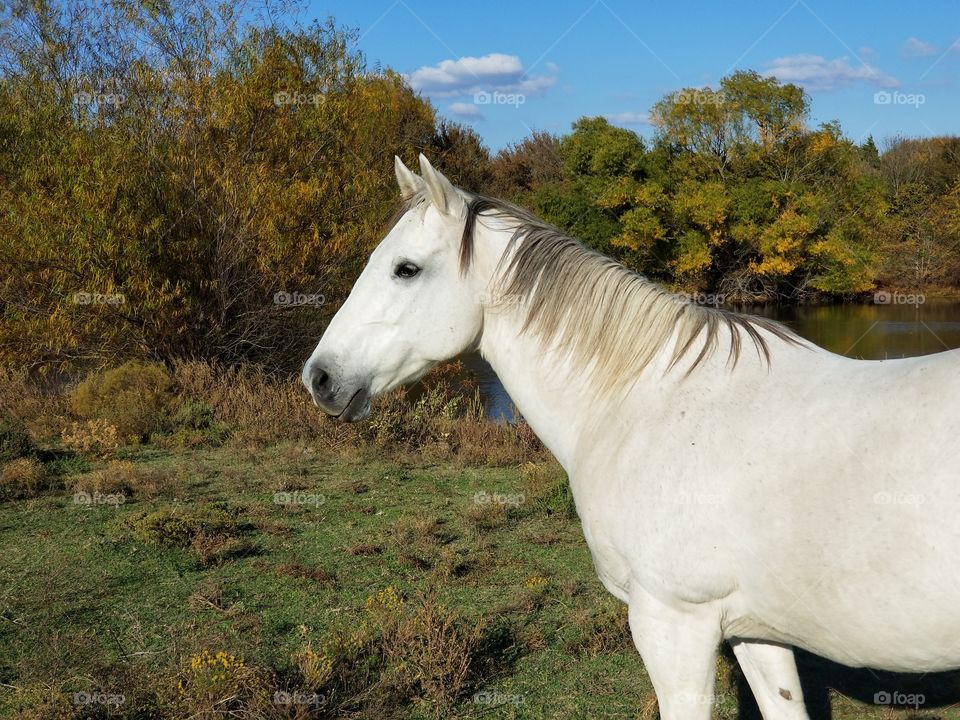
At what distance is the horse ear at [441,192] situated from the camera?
7.64 feet

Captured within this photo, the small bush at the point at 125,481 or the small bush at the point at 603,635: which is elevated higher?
the small bush at the point at 125,481

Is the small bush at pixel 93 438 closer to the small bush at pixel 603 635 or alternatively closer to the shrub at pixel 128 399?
the shrub at pixel 128 399

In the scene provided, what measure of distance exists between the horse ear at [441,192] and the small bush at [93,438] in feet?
22.2

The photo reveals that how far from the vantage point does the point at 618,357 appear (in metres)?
2.33

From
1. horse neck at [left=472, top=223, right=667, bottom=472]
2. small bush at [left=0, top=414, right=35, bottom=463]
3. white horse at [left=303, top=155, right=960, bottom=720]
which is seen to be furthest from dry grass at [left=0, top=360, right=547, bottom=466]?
white horse at [left=303, top=155, right=960, bottom=720]

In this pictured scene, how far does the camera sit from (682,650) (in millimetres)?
2049

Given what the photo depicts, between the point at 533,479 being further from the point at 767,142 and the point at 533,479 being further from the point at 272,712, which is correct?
the point at 767,142

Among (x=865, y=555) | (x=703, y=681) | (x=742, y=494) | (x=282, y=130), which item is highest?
(x=282, y=130)

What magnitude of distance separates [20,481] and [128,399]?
2343mm

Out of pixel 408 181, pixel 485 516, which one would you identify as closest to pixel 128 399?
pixel 485 516

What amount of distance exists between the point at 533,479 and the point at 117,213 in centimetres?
658

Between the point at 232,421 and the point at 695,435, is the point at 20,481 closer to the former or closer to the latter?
the point at 232,421

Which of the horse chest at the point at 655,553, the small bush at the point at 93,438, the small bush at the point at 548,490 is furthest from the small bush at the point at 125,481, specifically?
the horse chest at the point at 655,553

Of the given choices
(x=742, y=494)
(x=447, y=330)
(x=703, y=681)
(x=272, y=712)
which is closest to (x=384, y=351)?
(x=447, y=330)
